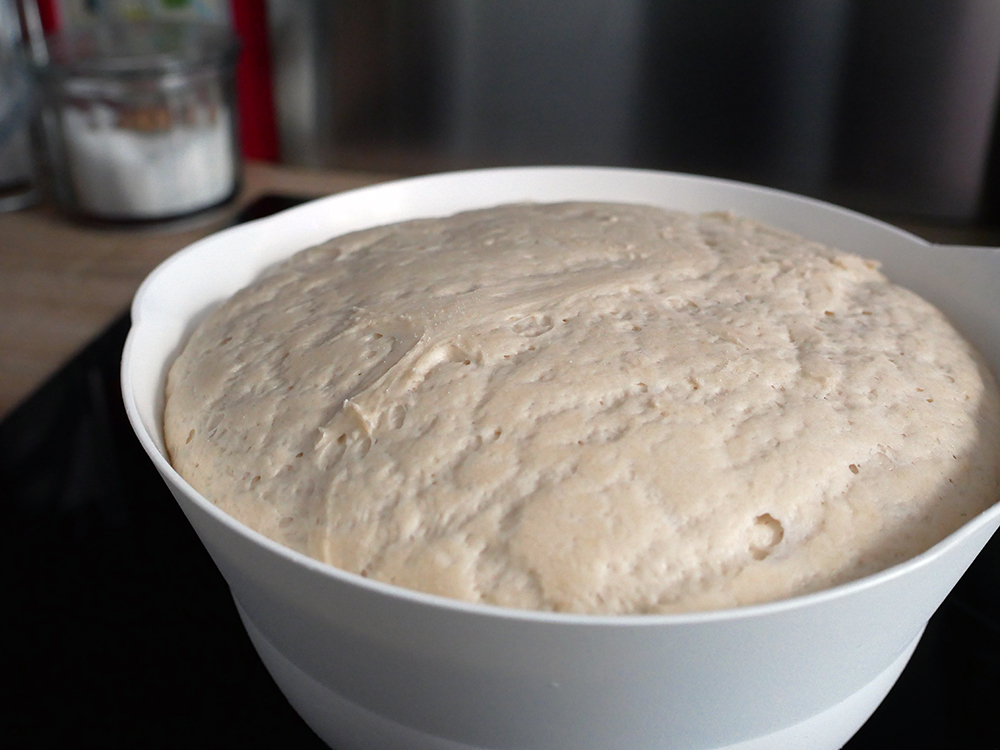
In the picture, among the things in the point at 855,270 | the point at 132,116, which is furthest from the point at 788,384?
the point at 132,116

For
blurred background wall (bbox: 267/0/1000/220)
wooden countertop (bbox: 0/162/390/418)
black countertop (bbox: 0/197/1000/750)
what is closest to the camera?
black countertop (bbox: 0/197/1000/750)

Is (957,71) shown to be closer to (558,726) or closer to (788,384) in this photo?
(788,384)

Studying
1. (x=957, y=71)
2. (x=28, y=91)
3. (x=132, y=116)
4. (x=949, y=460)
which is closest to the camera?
(x=949, y=460)

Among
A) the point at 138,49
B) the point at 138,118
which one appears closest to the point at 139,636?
the point at 138,118

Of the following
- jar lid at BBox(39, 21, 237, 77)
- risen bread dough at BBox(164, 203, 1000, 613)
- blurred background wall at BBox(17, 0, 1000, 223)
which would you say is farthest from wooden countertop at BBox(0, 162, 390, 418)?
risen bread dough at BBox(164, 203, 1000, 613)

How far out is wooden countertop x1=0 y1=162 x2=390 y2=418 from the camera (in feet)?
3.67

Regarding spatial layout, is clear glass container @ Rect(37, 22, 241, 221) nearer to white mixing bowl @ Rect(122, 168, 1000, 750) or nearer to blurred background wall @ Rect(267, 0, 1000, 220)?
blurred background wall @ Rect(267, 0, 1000, 220)

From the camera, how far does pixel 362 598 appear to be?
44 cm

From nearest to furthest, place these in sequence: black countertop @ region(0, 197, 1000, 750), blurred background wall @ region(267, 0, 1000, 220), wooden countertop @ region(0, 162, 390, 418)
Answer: black countertop @ region(0, 197, 1000, 750) < wooden countertop @ region(0, 162, 390, 418) < blurred background wall @ region(267, 0, 1000, 220)

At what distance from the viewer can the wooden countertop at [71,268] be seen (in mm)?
1118

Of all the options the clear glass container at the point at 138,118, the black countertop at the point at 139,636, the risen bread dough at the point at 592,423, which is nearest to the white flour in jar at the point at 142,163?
the clear glass container at the point at 138,118

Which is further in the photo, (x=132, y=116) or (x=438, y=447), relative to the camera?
(x=132, y=116)

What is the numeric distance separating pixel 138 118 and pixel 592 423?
3.58ft

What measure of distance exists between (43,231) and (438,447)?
1.18 meters
